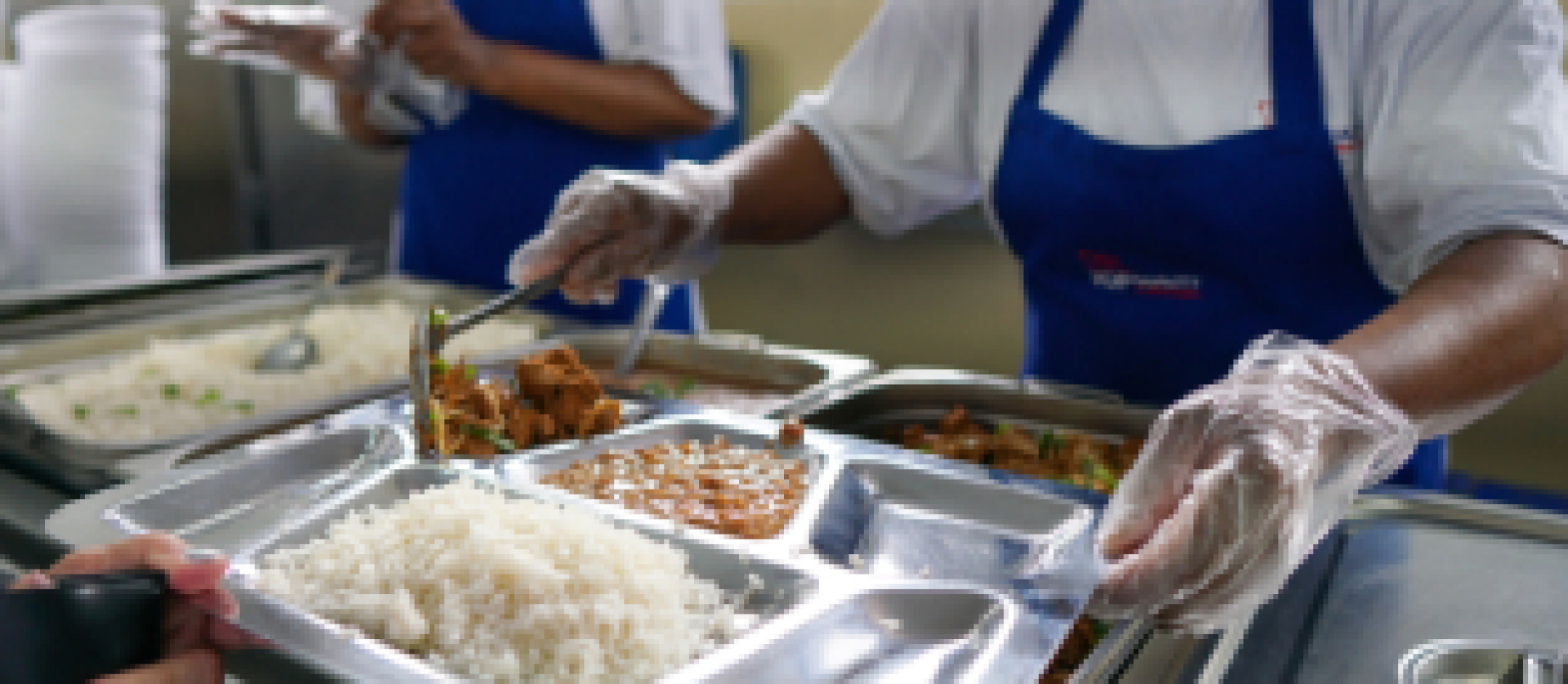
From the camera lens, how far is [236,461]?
→ 1305 mm

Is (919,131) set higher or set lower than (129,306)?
higher

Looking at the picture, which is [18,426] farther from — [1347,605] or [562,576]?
[1347,605]

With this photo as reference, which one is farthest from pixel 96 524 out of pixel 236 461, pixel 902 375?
pixel 902 375

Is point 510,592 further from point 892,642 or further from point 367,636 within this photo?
point 892,642

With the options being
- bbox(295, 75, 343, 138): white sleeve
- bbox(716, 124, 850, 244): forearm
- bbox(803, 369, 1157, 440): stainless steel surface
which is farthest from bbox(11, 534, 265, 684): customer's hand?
bbox(295, 75, 343, 138): white sleeve

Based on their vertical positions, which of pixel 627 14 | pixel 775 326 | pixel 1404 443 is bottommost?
pixel 775 326

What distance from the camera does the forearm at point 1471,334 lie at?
106 cm

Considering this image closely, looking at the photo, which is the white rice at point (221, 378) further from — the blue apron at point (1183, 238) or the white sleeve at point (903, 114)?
the blue apron at point (1183, 238)

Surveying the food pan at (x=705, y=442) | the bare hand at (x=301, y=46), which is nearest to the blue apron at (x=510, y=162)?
the bare hand at (x=301, y=46)

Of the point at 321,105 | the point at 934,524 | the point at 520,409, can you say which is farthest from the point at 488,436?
the point at 321,105

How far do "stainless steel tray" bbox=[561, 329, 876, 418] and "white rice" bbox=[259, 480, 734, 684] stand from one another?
85 centimetres

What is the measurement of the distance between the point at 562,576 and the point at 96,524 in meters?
0.56

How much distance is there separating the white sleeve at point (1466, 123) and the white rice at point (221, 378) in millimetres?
1496

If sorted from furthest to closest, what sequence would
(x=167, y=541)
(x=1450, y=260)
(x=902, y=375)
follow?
(x=902, y=375) → (x=1450, y=260) → (x=167, y=541)
